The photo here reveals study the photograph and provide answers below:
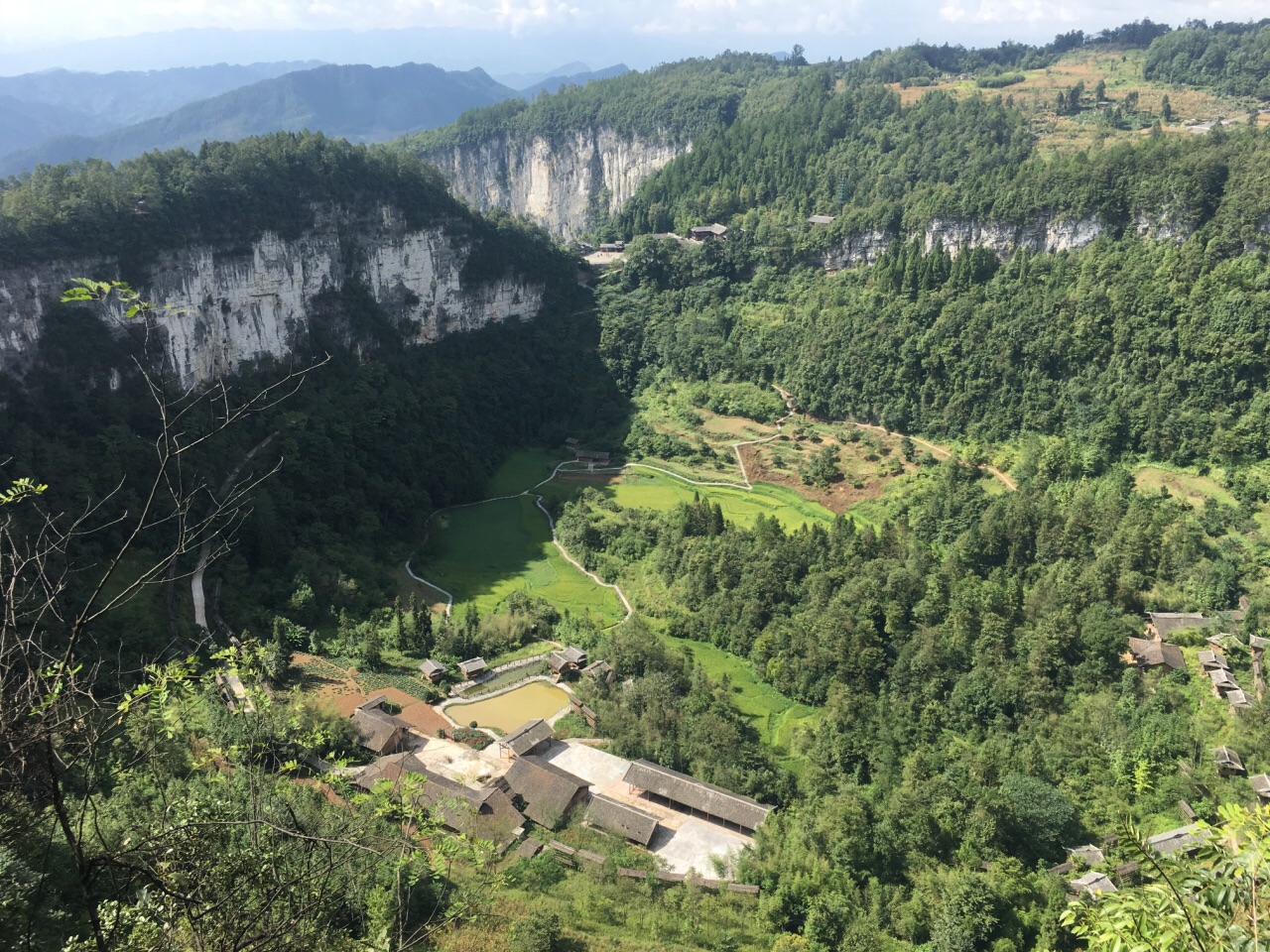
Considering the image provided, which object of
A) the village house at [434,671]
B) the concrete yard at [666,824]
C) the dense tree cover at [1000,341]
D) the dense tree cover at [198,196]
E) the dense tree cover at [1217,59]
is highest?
the dense tree cover at [1217,59]

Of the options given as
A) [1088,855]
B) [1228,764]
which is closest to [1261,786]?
[1228,764]

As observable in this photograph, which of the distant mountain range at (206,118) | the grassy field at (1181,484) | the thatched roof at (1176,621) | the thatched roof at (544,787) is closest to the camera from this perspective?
the thatched roof at (544,787)

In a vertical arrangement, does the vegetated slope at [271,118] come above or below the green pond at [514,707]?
above

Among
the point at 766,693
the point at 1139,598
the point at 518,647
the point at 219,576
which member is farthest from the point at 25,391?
the point at 1139,598

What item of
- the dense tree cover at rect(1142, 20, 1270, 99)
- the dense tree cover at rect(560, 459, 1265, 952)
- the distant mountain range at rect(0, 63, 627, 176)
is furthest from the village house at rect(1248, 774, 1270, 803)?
the distant mountain range at rect(0, 63, 627, 176)

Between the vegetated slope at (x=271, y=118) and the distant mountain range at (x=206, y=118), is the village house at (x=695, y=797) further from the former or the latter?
the vegetated slope at (x=271, y=118)

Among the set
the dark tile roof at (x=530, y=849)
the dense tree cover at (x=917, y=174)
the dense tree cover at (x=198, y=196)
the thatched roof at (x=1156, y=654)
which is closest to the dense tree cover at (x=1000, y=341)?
the dense tree cover at (x=917, y=174)

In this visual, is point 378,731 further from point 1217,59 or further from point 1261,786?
point 1217,59
